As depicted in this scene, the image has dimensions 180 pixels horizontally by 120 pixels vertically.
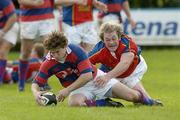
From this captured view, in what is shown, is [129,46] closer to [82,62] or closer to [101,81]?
[101,81]

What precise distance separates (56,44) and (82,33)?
14.9 ft

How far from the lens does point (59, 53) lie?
9.58 meters

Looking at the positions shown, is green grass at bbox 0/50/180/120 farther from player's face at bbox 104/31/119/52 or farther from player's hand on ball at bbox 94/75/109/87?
player's face at bbox 104/31/119/52

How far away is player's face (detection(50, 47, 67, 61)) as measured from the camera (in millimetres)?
9547

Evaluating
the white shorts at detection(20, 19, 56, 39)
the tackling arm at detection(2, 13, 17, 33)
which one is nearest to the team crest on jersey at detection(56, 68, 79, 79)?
the white shorts at detection(20, 19, 56, 39)

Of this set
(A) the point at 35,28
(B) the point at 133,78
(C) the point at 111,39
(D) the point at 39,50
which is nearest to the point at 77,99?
(C) the point at 111,39

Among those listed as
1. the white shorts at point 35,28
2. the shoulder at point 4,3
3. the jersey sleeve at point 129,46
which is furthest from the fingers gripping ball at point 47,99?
the shoulder at point 4,3

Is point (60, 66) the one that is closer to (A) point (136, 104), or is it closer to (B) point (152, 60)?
(A) point (136, 104)

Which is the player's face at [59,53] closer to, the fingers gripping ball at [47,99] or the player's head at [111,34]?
the fingers gripping ball at [47,99]

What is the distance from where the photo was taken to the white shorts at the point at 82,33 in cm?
1392

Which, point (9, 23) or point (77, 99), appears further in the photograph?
point (9, 23)

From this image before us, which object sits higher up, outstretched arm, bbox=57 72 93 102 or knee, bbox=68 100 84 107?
outstretched arm, bbox=57 72 93 102

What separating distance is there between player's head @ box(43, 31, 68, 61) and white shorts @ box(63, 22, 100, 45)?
168 inches

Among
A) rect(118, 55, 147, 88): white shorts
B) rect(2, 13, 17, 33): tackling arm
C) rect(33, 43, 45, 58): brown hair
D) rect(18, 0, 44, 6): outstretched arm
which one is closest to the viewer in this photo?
rect(118, 55, 147, 88): white shorts
